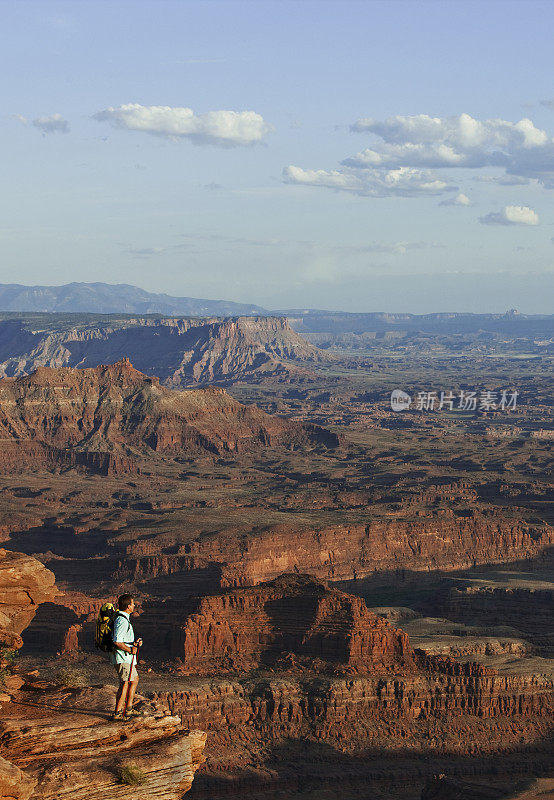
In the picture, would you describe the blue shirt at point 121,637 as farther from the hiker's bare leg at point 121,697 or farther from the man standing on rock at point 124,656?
the hiker's bare leg at point 121,697

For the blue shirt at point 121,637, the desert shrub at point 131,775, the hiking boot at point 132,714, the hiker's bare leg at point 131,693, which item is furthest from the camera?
the hiking boot at point 132,714

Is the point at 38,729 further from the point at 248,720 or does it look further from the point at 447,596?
the point at 447,596

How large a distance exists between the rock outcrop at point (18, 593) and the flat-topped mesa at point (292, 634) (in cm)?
3658

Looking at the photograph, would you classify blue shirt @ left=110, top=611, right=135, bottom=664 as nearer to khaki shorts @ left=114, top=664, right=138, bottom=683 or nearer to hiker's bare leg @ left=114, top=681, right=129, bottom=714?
khaki shorts @ left=114, top=664, right=138, bottom=683

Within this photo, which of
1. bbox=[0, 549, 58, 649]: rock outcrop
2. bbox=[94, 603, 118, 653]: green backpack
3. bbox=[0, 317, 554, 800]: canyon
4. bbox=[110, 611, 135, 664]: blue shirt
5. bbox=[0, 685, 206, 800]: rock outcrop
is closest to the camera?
bbox=[0, 685, 206, 800]: rock outcrop

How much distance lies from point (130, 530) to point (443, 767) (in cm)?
6823

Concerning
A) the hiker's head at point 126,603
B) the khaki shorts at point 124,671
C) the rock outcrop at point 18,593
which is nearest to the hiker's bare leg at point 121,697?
the khaki shorts at point 124,671

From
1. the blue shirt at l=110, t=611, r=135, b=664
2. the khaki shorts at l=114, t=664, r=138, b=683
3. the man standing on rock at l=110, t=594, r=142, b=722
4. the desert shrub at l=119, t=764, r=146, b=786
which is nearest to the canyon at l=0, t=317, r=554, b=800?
the desert shrub at l=119, t=764, r=146, b=786

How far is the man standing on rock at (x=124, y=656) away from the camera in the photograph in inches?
901

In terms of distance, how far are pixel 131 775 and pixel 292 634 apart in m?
44.5

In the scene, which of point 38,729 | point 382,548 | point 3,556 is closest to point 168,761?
point 38,729

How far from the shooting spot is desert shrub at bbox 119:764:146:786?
21.4 m

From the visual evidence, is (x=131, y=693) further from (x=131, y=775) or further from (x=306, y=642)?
(x=306, y=642)

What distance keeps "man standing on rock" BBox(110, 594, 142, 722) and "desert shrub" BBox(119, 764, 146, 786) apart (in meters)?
1.78
